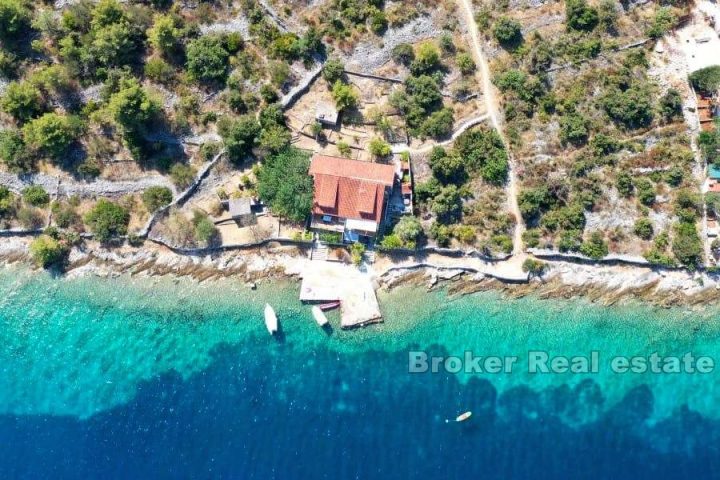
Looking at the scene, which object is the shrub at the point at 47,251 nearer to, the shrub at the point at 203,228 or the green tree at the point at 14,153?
the green tree at the point at 14,153

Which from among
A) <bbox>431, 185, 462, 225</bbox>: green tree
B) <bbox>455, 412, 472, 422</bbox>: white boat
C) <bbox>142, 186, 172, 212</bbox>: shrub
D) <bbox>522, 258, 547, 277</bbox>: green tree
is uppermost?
<bbox>431, 185, 462, 225</bbox>: green tree

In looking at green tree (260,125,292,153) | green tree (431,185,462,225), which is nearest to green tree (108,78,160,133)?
green tree (260,125,292,153)

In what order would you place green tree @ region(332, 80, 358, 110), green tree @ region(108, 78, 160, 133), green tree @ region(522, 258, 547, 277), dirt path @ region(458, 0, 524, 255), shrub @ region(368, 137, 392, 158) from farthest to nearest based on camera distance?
1. dirt path @ region(458, 0, 524, 255)
2. green tree @ region(522, 258, 547, 277)
3. shrub @ region(368, 137, 392, 158)
4. green tree @ region(332, 80, 358, 110)
5. green tree @ region(108, 78, 160, 133)

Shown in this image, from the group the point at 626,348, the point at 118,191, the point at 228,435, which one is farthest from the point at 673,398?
the point at 118,191

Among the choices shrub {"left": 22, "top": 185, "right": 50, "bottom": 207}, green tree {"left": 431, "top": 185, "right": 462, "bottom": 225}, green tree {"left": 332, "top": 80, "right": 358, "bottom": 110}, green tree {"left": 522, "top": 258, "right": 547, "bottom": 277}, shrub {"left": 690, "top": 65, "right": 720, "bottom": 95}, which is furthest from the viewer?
shrub {"left": 22, "top": 185, "right": 50, "bottom": 207}

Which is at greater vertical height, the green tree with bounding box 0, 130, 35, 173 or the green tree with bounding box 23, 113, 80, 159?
the green tree with bounding box 23, 113, 80, 159

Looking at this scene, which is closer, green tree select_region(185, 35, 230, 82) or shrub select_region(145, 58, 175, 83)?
green tree select_region(185, 35, 230, 82)

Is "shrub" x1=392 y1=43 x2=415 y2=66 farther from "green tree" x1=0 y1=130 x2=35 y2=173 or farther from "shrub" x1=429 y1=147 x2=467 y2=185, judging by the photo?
"green tree" x1=0 y1=130 x2=35 y2=173
